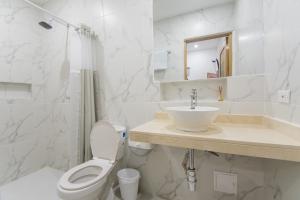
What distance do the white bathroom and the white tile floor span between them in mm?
17

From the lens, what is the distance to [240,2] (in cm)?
132

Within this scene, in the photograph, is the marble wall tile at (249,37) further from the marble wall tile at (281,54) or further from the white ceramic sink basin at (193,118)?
the white ceramic sink basin at (193,118)

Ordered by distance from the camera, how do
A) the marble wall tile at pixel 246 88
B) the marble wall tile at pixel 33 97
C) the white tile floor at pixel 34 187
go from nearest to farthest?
1. the marble wall tile at pixel 246 88
2. the white tile floor at pixel 34 187
3. the marble wall tile at pixel 33 97

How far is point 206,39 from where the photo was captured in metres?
1.41

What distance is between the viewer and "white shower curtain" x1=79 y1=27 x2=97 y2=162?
171 cm

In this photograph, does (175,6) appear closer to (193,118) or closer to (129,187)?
(193,118)

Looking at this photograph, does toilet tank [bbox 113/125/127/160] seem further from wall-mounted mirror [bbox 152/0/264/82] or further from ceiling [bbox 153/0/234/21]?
ceiling [bbox 153/0/234/21]

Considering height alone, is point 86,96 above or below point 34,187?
above

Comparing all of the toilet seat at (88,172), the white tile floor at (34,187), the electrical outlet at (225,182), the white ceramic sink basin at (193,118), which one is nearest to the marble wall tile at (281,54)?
the white ceramic sink basin at (193,118)

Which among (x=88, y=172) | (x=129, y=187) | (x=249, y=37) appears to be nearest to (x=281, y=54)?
(x=249, y=37)

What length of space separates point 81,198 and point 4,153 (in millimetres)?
1482

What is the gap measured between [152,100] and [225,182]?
971 mm

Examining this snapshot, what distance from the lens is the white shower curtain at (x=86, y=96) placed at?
171 cm

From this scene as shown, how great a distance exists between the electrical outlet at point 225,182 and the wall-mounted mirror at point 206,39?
2.80 ft
